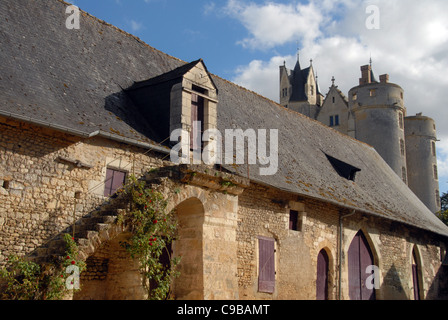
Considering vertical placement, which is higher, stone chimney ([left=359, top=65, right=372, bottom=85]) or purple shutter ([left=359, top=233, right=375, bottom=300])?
stone chimney ([left=359, top=65, right=372, bottom=85])

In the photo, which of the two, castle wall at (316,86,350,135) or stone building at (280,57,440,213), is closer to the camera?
stone building at (280,57,440,213)

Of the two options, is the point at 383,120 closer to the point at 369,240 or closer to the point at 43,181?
the point at 369,240

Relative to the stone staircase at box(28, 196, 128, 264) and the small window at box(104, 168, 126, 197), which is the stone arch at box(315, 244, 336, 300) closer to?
the small window at box(104, 168, 126, 197)

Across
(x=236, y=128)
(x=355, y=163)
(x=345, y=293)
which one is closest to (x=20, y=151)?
(x=236, y=128)

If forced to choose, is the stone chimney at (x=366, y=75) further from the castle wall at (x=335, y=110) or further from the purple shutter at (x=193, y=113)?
the purple shutter at (x=193, y=113)

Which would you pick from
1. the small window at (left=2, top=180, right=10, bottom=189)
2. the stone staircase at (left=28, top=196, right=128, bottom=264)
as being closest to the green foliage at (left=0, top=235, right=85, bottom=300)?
the stone staircase at (left=28, top=196, right=128, bottom=264)

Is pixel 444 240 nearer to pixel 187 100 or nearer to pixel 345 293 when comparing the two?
pixel 345 293

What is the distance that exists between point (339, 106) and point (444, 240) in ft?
54.4

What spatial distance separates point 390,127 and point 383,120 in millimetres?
580

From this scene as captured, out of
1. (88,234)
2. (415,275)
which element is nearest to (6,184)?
(88,234)

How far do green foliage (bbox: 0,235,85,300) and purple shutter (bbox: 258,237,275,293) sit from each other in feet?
16.0

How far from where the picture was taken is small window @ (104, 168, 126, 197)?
937 cm

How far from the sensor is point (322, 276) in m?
13.6

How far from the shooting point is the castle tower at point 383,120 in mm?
30188
